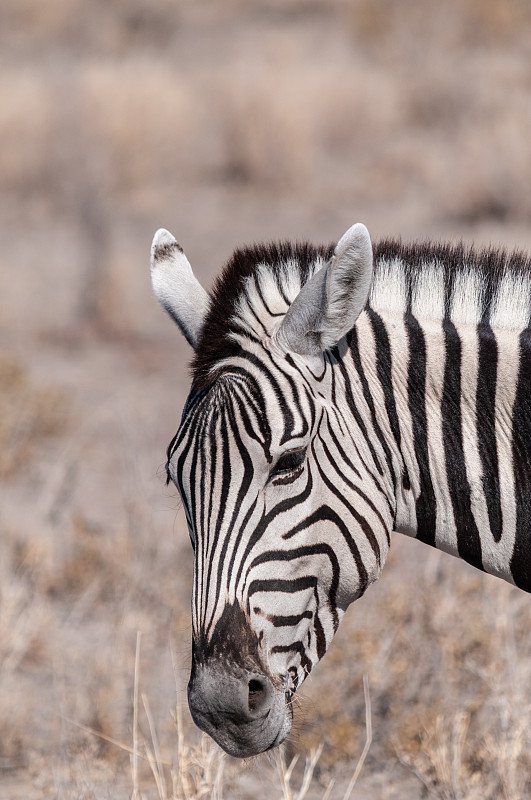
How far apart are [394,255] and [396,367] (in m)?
0.35

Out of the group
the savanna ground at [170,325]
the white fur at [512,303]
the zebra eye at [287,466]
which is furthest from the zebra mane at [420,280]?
the savanna ground at [170,325]

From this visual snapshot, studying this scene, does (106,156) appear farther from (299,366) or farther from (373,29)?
(299,366)

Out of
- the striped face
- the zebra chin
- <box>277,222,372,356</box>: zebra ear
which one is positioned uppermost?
<box>277,222,372,356</box>: zebra ear

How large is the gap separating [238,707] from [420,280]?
50.2 inches

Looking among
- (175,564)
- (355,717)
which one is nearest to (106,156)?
(175,564)

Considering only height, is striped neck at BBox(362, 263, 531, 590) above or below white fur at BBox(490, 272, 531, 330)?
below

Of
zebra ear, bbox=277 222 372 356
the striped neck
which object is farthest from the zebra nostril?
zebra ear, bbox=277 222 372 356

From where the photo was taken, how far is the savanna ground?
4363 millimetres

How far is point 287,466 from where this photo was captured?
7.90 ft

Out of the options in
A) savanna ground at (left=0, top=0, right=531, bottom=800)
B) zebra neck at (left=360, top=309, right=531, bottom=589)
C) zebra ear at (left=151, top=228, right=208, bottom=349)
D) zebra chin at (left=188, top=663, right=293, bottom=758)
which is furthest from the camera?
savanna ground at (left=0, top=0, right=531, bottom=800)

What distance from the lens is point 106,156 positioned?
1417cm

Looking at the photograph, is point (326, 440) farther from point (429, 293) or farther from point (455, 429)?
point (429, 293)

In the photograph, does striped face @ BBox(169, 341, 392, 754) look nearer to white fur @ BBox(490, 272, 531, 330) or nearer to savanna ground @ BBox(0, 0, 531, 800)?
white fur @ BBox(490, 272, 531, 330)

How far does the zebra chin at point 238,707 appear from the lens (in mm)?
2312
